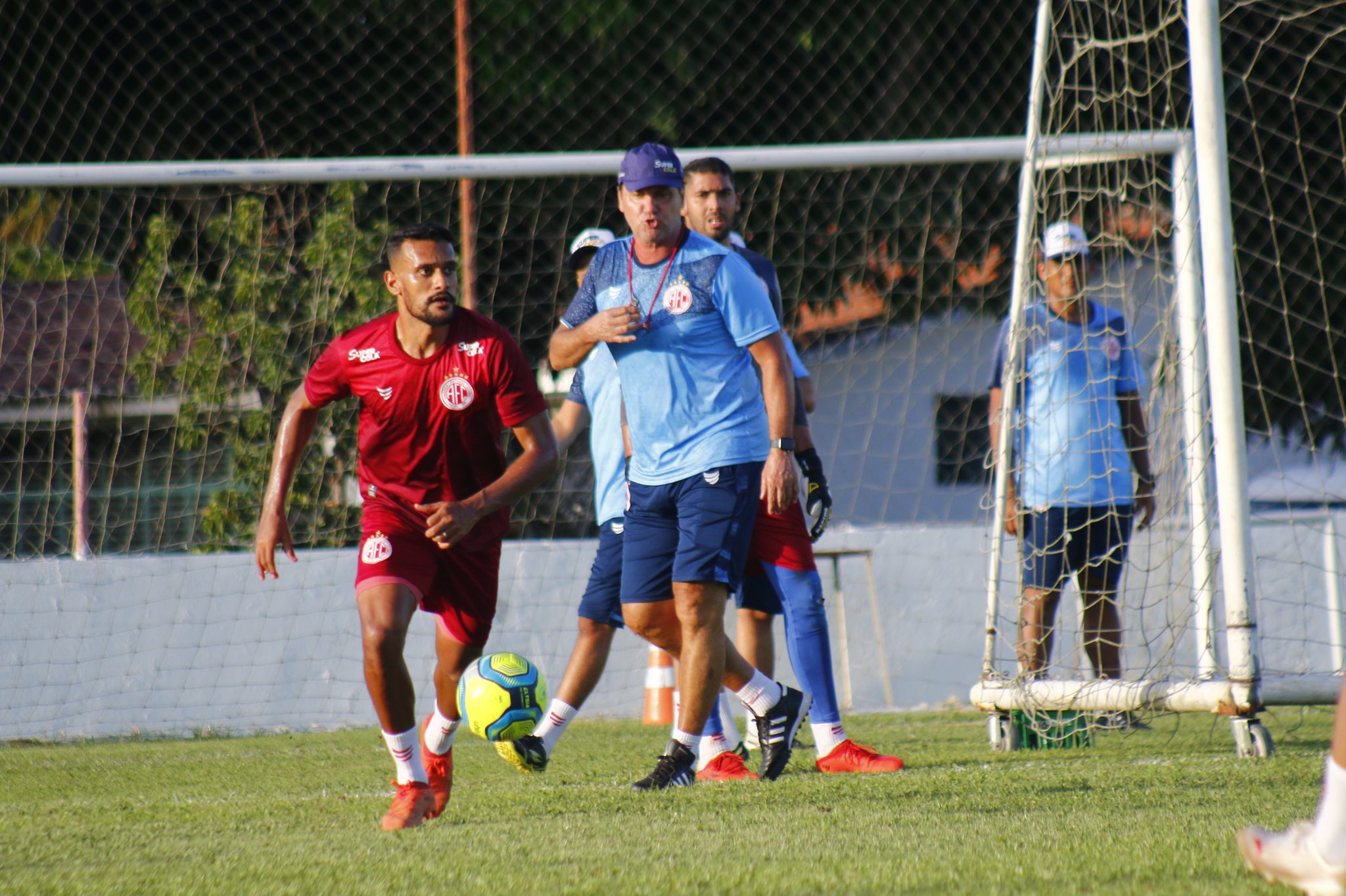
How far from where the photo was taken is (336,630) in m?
8.70

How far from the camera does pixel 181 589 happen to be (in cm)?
864

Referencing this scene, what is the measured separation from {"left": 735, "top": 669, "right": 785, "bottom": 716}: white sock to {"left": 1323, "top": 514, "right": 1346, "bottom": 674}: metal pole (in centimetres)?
500

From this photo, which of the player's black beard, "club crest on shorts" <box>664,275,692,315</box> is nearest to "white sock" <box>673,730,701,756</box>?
"club crest on shorts" <box>664,275,692,315</box>

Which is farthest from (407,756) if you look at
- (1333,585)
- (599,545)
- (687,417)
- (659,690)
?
Result: (1333,585)

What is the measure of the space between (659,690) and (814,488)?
2.96 metres

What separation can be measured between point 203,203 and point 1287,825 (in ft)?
28.5

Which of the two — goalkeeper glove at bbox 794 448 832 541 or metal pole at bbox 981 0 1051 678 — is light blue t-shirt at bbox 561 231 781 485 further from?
metal pole at bbox 981 0 1051 678

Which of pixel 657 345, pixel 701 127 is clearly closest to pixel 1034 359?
pixel 657 345

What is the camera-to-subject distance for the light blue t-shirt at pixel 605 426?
6059 mm

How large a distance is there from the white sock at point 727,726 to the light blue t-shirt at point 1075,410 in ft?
5.39

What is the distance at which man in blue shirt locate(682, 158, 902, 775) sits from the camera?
17.9 feet

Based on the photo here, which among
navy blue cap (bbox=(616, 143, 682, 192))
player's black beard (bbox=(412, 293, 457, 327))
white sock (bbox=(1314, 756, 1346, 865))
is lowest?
white sock (bbox=(1314, 756, 1346, 865))

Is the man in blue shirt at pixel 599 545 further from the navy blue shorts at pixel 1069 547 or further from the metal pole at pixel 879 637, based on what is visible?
the metal pole at pixel 879 637

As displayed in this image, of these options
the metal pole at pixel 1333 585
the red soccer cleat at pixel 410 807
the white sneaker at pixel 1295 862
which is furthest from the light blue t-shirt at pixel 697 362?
the metal pole at pixel 1333 585
